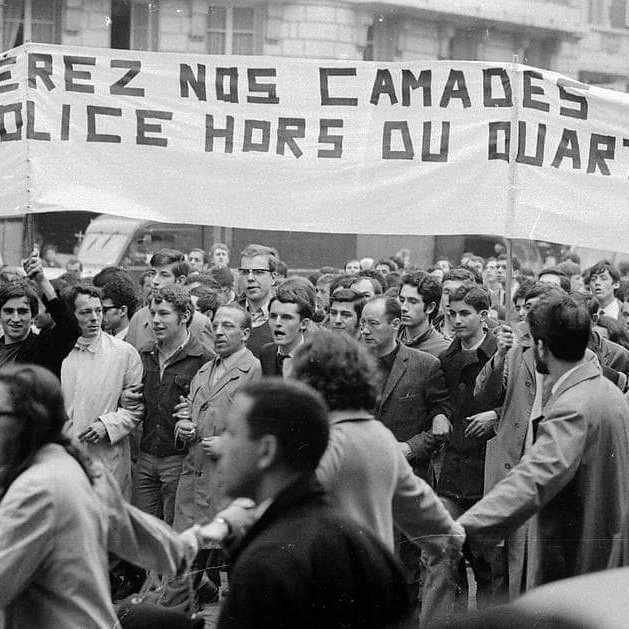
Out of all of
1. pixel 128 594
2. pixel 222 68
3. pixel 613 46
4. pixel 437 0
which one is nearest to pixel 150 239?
pixel 222 68

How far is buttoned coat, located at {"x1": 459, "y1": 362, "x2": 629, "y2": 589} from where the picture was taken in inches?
173

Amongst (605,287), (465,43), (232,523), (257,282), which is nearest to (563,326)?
(232,523)

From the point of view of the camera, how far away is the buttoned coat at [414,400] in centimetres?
661

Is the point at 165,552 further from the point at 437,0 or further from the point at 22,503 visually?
the point at 437,0

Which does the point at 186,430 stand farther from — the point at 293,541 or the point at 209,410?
the point at 293,541

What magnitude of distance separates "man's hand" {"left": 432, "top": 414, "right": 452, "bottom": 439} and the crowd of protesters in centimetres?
2

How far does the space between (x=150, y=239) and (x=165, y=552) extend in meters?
14.6

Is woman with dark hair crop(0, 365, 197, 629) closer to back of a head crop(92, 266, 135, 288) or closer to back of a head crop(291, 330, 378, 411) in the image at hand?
back of a head crop(291, 330, 378, 411)

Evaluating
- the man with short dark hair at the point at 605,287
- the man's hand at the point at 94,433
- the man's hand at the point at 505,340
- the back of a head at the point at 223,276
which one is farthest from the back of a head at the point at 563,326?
the back of a head at the point at 223,276

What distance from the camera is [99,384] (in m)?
6.91

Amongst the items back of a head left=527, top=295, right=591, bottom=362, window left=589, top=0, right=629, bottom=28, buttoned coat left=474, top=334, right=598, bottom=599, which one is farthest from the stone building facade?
back of a head left=527, top=295, right=591, bottom=362

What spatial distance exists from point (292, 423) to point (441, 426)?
144 inches

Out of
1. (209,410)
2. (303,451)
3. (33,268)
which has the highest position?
(303,451)

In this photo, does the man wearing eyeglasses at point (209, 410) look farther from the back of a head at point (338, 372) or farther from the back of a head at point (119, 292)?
the back of a head at point (338, 372)
